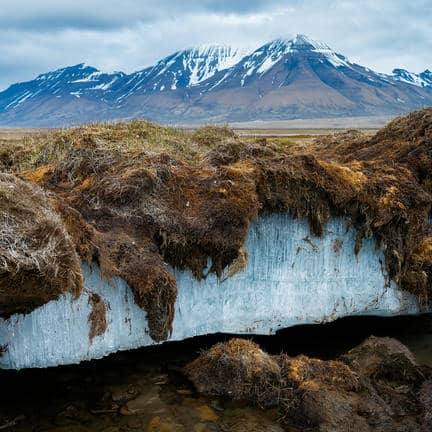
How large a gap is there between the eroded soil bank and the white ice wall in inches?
21.1

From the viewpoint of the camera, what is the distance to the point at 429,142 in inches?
757

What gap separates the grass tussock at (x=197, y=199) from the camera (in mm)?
13091

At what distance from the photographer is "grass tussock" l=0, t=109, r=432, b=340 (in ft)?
43.0

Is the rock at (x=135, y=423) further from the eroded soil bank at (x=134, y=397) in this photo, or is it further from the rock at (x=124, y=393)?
the rock at (x=124, y=393)

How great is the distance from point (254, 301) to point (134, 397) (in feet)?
14.8

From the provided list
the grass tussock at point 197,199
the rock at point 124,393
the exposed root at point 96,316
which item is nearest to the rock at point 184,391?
the rock at point 124,393

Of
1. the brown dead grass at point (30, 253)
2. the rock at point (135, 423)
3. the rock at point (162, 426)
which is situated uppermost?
the brown dead grass at point (30, 253)

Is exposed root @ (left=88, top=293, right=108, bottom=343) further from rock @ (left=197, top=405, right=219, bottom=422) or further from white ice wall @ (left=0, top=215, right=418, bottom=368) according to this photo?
rock @ (left=197, top=405, right=219, bottom=422)

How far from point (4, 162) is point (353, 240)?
39.7 feet

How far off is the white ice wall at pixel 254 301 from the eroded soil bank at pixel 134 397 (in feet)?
1.76

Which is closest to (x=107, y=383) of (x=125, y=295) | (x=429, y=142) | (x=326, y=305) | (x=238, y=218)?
(x=125, y=295)

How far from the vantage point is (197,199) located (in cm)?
1429

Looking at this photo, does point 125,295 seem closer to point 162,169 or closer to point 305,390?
point 162,169

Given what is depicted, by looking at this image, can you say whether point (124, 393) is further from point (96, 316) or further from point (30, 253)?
point (30, 253)
